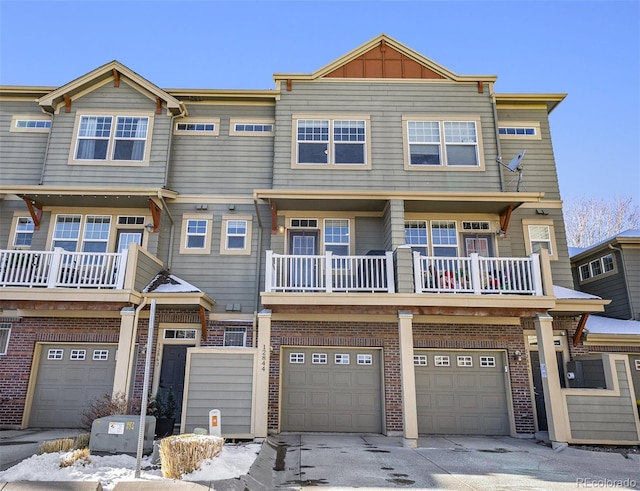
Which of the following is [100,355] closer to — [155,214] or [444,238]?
[155,214]

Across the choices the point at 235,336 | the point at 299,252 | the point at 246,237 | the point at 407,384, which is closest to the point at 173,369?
the point at 235,336

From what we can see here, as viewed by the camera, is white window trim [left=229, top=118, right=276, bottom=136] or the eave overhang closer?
the eave overhang

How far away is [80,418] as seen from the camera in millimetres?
11289

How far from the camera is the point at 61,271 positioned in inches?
427

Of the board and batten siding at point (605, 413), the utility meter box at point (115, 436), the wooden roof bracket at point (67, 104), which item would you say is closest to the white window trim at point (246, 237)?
the wooden roof bracket at point (67, 104)

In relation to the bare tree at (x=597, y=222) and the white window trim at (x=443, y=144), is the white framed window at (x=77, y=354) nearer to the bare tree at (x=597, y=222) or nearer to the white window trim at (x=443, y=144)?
the white window trim at (x=443, y=144)

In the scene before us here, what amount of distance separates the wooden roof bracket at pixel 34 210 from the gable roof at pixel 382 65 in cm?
757

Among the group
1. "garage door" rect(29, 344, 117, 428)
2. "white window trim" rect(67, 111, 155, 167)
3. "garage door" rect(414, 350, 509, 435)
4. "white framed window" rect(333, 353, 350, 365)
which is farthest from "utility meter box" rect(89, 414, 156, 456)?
"white window trim" rect(67, 111, 155, 167)

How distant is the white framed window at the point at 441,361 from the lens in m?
11.9

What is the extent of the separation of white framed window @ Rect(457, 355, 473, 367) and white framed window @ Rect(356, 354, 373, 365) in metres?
2.29

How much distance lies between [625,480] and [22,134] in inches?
654

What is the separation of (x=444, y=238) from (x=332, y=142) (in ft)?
13.6

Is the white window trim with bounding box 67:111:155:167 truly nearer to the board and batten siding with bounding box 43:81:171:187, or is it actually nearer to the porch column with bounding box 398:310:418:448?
the board and batten siding with bounding box 43:81:171:187

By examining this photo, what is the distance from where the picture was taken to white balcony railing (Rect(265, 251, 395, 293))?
10.6 m
